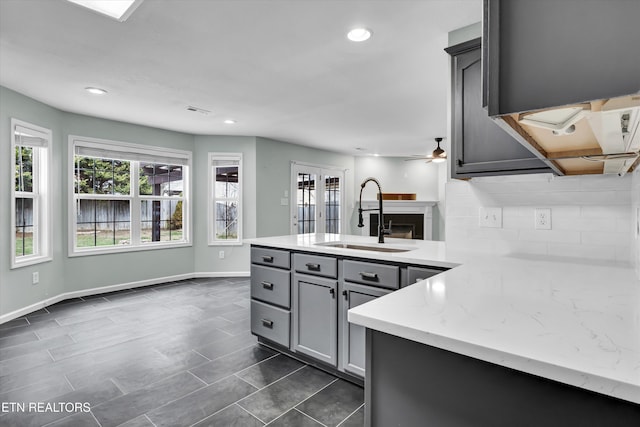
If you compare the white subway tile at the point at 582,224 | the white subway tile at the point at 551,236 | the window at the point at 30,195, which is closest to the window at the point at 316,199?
the window at the point at 30,195

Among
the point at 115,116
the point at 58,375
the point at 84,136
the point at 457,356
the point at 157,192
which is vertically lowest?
the point at 58,375

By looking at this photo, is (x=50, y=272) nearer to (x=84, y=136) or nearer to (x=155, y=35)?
(x=84, y=136)

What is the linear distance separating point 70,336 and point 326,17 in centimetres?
342

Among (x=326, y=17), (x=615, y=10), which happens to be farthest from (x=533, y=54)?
(x=326, y=17)

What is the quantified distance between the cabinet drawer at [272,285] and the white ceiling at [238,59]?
1733 millimetres

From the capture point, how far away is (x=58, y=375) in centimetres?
239

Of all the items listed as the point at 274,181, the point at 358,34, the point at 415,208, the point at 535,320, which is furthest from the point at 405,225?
the point at 535,320

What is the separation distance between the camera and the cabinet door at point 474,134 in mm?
1876

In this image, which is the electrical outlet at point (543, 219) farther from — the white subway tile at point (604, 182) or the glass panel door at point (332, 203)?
the glass panel door at point (332, 203)

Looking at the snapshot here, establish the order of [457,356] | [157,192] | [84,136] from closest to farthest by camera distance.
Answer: [457,356]
[84,136]
[157,192]

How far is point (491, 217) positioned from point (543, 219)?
0.91ft

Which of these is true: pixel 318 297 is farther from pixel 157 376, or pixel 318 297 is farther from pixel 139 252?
pixel 139 252

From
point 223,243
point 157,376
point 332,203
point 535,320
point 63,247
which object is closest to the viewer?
point 535,320

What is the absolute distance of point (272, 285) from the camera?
272 centimetres
